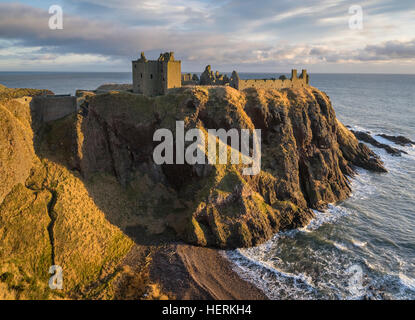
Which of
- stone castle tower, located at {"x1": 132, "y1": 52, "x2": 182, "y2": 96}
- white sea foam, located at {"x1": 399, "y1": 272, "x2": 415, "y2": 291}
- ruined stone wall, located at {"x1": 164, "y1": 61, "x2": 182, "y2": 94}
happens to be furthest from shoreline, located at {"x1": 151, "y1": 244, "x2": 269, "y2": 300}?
ruined stone wall, located at {"x1": 164, "y1": 61, "x2": 182, "y2": 94}

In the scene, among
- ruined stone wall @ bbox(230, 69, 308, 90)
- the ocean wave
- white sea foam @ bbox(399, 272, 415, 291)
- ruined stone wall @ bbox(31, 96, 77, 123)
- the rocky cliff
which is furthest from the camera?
ruined stone wall @ bbox(230, 69, 308, 90)

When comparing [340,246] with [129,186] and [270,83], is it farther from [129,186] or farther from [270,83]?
[270,83]

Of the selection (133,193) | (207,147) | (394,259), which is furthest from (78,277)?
(394,259)

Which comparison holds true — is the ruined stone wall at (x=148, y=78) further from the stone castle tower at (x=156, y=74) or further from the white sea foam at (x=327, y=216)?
the white sea foam at (x=327, y=216)

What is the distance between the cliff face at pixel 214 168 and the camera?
148ft

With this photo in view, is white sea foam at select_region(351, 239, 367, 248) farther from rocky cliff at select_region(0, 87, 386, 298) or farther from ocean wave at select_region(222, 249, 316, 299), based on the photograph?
ocean wave at select_region(222, 249, 316, 299)

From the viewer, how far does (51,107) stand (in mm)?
48000

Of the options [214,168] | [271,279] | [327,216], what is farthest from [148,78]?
[327,216]

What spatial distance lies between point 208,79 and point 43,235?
48519 mm

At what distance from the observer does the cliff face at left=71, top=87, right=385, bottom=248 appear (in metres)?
45.2

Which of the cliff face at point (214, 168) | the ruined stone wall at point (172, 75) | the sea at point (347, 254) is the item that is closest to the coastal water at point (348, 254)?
the sea at point (347, 254)

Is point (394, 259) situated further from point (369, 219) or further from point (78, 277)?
point (78, 277)

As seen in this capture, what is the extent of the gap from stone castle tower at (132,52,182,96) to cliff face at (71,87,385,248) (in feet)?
12.2

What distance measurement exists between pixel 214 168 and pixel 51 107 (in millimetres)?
30026
